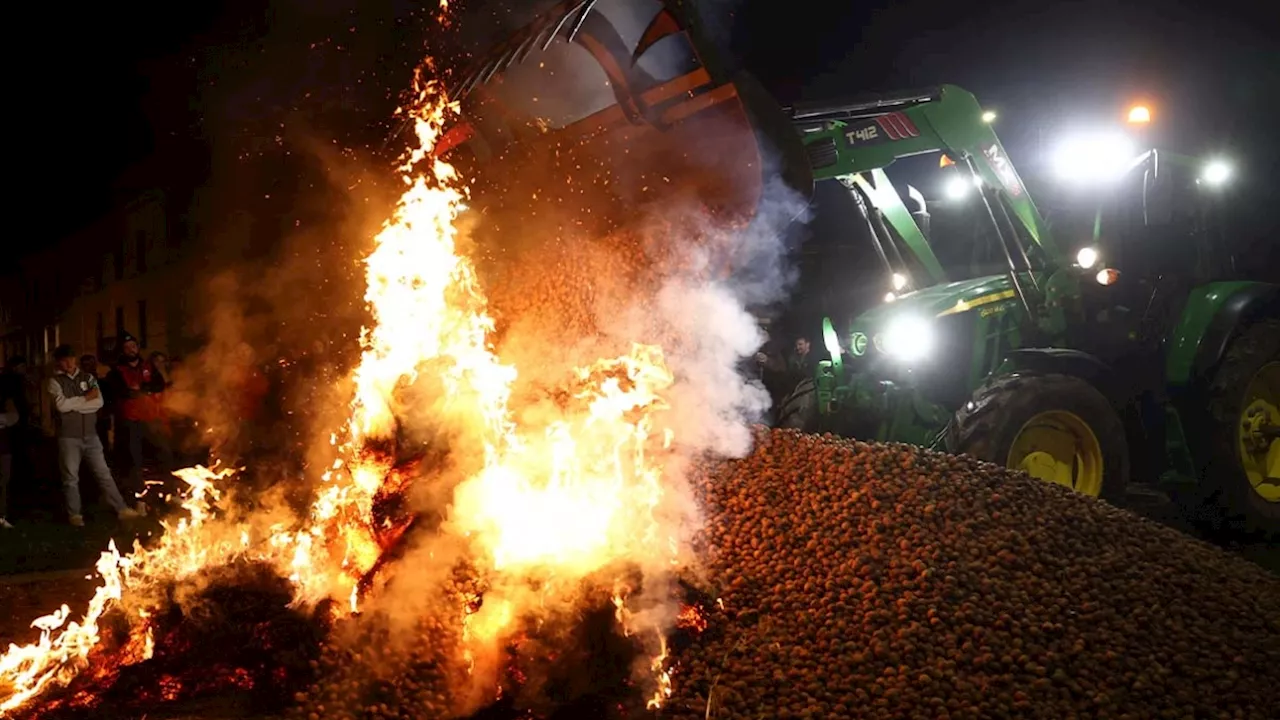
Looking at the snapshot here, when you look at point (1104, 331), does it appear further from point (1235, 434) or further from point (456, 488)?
point (456, 488)

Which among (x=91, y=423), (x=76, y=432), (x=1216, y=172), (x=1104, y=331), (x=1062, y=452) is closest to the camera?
(x=1062, y=452)

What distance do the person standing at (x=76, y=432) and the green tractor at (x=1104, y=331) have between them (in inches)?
319

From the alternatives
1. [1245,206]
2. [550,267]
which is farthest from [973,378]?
[550,267]

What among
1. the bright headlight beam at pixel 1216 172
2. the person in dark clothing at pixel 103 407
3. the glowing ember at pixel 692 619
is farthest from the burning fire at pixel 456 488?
the bright headlight beam at pixel 1216 172

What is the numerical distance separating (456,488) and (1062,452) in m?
5.05

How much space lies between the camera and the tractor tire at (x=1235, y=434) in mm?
7875

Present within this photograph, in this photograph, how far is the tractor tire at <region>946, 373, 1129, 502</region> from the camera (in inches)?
267

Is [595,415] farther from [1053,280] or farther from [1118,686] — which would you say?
[1053,280]

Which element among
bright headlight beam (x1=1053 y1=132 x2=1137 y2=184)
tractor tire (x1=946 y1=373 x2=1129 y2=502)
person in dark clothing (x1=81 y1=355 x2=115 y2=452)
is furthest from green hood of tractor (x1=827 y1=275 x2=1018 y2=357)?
person in dark clothing (x1=81 y1=355 x2=115 y2=452)

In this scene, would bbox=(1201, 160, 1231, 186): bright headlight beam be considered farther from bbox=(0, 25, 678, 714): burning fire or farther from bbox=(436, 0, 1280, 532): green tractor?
bbox=(0, 25, 678, 714): burning fire

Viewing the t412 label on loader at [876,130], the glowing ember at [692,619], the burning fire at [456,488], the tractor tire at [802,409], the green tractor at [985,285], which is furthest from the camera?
the tractor tire at [802,409]

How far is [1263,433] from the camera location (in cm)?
827

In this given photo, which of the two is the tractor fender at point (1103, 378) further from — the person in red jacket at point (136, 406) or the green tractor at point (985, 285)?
the person in red jacket at point (136, 406)

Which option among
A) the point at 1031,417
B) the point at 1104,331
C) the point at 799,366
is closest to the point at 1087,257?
the point at 1104,331
